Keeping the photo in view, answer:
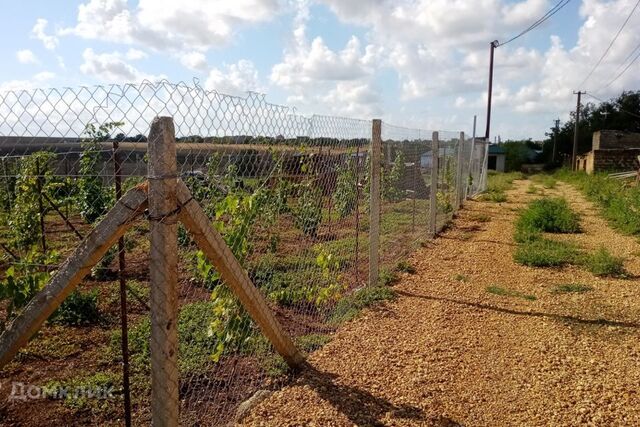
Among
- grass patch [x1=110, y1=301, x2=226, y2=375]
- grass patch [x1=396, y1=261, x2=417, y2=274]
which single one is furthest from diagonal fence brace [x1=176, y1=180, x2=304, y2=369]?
grass patch [x1=396, y1=261, x2=417, y2=274]

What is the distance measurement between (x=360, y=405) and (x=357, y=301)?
2.04 metres

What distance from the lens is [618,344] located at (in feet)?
14.3

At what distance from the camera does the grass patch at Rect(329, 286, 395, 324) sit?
4.88m

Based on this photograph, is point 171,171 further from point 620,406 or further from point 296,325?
point 620,406

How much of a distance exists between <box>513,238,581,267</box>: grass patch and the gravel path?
1.73 feet

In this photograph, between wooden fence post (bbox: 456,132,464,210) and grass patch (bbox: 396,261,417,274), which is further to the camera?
wooden fence post (bbox: 456,132,464,210)

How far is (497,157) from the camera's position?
47844 mm

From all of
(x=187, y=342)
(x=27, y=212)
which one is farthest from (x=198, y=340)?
(x=27, y=212)

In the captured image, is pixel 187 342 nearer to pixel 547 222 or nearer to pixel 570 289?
pixel 570 289

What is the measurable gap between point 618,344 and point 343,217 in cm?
349

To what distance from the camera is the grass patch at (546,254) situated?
7.10m

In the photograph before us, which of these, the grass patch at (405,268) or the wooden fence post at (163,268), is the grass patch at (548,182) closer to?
the grass patch at (405,268)

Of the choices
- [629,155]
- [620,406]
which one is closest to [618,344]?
[620,406]

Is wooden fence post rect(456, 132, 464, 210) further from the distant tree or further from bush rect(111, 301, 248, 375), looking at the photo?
the distant tree
